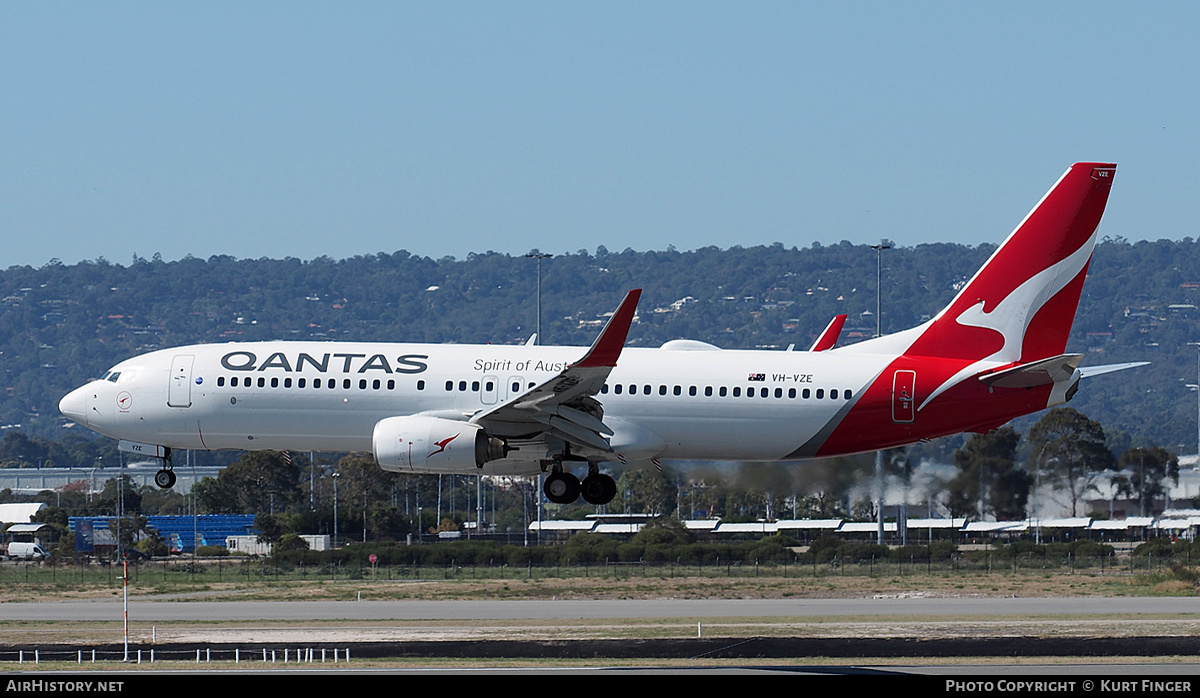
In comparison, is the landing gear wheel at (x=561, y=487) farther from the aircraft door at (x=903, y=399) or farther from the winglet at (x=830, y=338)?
the winglet at (x=830, y=338)

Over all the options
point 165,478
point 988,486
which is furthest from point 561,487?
point 988,486

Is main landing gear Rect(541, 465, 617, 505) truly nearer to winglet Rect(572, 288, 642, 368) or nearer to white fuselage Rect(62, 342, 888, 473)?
white fuselage Rect(62, 342, 888, 473)

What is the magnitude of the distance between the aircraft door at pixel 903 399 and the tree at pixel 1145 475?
125 feet

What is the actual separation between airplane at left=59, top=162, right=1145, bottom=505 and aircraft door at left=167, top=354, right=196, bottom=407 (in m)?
0.04

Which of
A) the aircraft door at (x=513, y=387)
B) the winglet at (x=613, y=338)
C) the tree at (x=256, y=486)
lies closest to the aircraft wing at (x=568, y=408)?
the winglet at (x=613, y=338)

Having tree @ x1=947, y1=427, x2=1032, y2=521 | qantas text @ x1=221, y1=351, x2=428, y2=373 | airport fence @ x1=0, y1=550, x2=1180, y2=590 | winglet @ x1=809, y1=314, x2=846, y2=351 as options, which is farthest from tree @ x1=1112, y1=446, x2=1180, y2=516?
qantas text @ x1=221, y1=351, x2=428, y2=373

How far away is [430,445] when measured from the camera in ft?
119

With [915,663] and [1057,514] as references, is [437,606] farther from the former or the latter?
[1057,514]

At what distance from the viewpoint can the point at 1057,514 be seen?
63969mm

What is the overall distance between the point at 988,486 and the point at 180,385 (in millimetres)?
33895

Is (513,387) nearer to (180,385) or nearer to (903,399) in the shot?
(180,385)

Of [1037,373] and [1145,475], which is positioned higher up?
[1037,373]

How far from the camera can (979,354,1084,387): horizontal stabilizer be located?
35234 mm

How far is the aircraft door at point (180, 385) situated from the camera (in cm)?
3878
